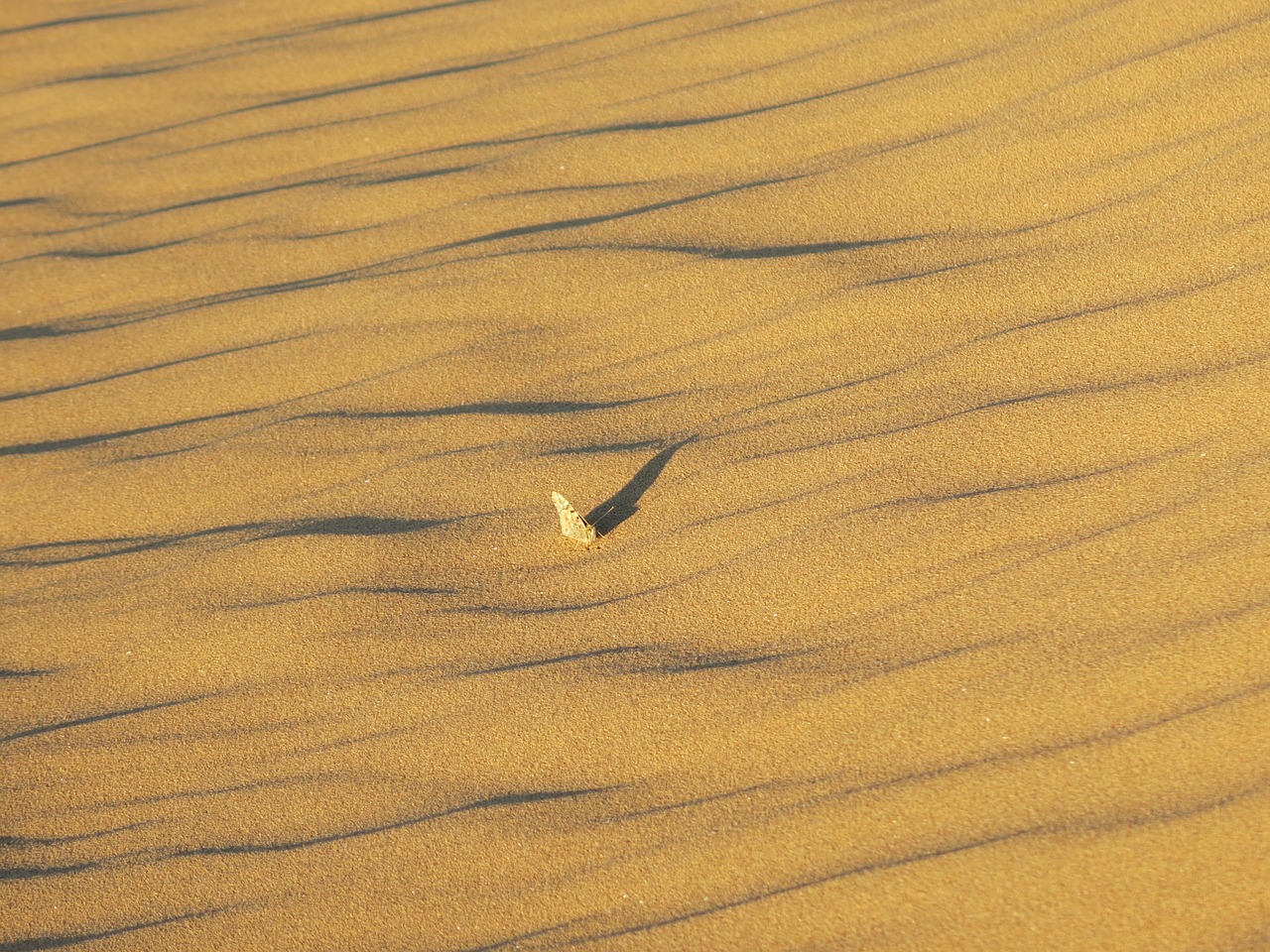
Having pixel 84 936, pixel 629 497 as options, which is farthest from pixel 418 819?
pixel 629 497

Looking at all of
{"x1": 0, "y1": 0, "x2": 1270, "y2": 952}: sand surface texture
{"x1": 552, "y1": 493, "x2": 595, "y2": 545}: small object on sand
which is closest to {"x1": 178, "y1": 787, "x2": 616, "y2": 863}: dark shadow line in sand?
{"x1": 0, "y1": 0, "x2": 1270, "y2": 952}: sand surface texture

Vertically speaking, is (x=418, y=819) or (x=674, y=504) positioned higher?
(x=674, y=504)

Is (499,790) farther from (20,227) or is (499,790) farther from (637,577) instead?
(20,227)

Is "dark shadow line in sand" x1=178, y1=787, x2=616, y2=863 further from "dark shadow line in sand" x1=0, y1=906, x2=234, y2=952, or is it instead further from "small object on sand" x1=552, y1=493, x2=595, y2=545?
"small object on sand" x1=552, y1=493, x2=595, y2=545

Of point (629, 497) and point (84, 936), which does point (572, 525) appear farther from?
point (84, 936)

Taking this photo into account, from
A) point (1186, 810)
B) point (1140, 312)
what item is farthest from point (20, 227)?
point (1186, 810)

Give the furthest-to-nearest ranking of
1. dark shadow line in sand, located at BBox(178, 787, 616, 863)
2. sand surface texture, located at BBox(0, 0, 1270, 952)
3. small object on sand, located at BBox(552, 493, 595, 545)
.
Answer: small object on sand, located at BBox(552, 493, 595, 545) < dark shadow line in sand, located at BBox(178, 787, 616, 863) < sand surface texture, located at BBox(0, 0, 1270, 952)
